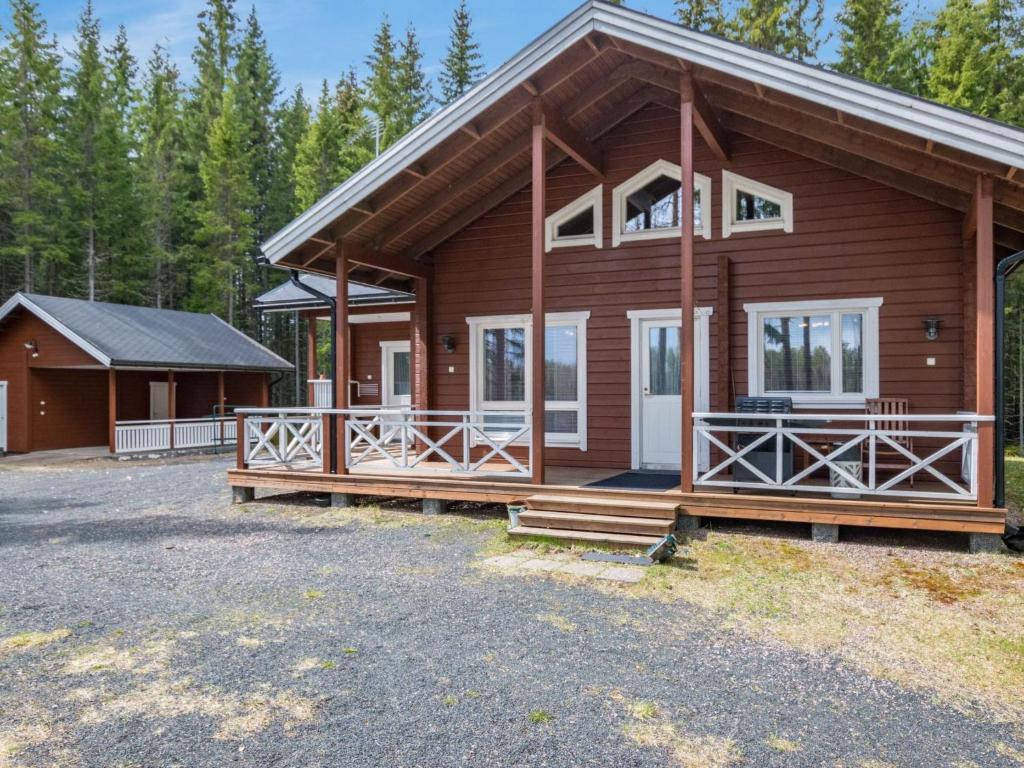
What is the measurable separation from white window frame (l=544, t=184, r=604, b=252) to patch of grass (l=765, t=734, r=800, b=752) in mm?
6669

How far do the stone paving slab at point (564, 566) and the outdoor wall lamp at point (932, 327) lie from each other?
426cm

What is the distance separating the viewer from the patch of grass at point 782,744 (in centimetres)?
265

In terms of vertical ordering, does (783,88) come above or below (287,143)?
below

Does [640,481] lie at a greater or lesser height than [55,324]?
lesser

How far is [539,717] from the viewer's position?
9.62 feet

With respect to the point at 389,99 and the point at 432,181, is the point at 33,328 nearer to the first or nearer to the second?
the point at 432,181

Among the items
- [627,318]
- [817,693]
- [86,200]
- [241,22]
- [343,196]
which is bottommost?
[817,693]

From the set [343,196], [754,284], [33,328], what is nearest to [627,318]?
[754,284]

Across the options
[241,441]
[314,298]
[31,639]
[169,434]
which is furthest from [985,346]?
[169,434]

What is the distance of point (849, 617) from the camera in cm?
416

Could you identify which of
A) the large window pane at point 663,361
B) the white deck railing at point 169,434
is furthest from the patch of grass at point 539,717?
the white deck railing at point 169,434

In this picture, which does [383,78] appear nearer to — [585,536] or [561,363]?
[561,363]

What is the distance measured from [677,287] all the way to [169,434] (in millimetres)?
13391

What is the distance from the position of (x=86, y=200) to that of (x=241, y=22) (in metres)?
14.1
